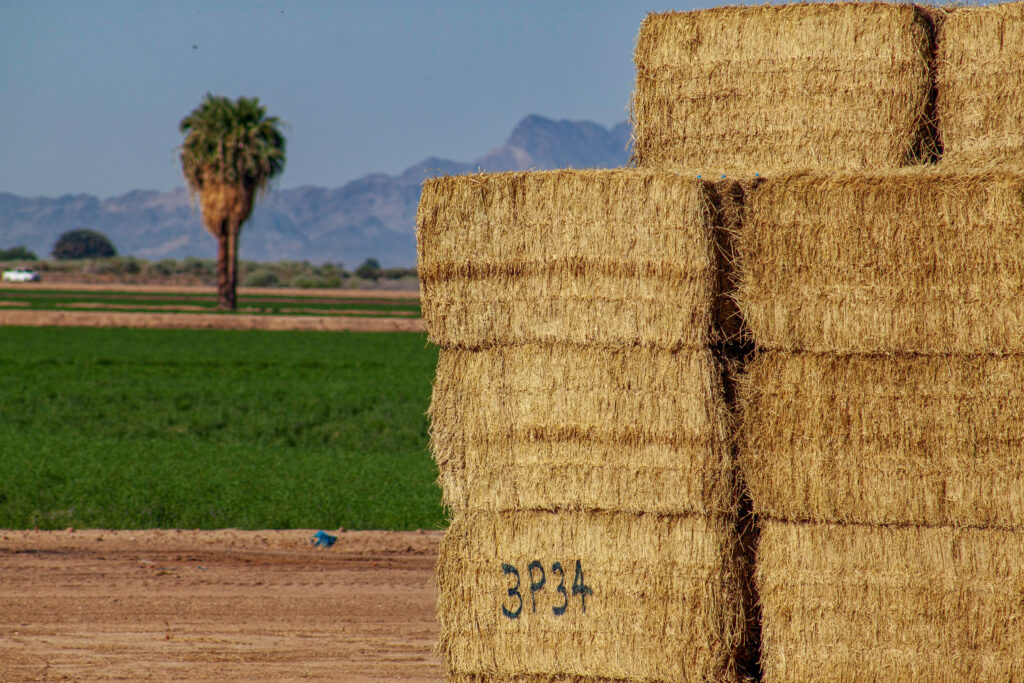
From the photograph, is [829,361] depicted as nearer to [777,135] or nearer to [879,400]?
[879,400]

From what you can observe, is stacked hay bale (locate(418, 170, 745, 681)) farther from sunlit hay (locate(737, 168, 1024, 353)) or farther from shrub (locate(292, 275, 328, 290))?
shrub (locate(292, 275, 328, 290))

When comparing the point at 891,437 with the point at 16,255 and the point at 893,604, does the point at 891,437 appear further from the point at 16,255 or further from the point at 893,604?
the point at 16,255

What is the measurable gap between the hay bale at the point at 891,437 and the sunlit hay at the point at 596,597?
507 millimetres

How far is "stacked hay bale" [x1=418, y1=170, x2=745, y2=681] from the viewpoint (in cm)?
562

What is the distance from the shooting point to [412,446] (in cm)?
1767

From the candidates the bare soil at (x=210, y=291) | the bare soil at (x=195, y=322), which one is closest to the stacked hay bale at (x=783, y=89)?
the bare soil at (x=195, y=322)

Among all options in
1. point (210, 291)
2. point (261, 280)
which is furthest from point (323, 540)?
point (261, 280)

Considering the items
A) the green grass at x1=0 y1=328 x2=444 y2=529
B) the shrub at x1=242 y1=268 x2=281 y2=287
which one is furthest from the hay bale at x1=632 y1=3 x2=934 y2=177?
the shrub at x1=242 y1=268 x2=281 y2=287

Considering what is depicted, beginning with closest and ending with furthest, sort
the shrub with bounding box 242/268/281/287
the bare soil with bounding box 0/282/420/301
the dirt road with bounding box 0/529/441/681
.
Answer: the dirt road with bounding box 0/529/441/681, the bare soil with bounding box 0/282/420/301, the shrub with bounding box 242/268/281/287

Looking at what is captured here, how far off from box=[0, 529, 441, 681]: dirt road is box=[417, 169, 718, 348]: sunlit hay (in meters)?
2.89

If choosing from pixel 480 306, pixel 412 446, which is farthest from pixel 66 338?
pixel 480 306

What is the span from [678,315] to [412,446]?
12.5 metres

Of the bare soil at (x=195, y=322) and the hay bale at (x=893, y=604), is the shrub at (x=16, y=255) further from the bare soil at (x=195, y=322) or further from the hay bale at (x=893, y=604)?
the hay bale at (x=893, y=604)

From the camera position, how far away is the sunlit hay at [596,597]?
566 cm
